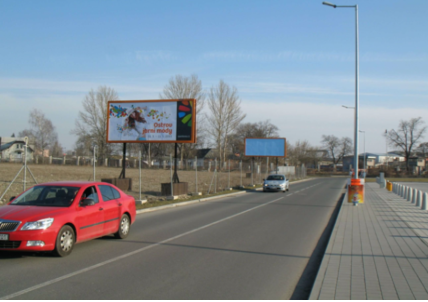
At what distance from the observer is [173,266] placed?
283 inches

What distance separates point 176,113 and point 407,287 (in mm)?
19491

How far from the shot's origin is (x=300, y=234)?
11.4m

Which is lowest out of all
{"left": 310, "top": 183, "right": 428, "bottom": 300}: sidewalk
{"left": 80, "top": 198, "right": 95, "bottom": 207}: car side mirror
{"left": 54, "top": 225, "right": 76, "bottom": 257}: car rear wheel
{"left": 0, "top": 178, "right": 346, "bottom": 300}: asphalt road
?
{"left": 0, "top": 178, "right": 346, "bottom": 300}: asphalt road

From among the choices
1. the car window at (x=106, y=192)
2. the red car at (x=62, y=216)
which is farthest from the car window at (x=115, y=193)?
the car window at (x=106, y=192)

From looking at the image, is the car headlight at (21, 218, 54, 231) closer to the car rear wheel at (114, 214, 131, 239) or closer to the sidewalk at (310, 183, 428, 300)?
the car rear wheel at (114, 214, 131, 239)

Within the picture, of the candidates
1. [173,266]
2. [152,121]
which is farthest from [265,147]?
[173,266]

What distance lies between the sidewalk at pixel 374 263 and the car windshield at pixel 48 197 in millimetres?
5304

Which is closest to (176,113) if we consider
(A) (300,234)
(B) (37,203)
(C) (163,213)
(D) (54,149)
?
(C) (163,213)

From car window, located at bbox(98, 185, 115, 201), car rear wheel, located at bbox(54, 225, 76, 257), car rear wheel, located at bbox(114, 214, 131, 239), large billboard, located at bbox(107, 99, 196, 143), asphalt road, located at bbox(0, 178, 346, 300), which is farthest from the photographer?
large billboard, located at bbox(107, 99, 196, 143)

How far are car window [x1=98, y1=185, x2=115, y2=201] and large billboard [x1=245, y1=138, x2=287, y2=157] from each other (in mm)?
43320

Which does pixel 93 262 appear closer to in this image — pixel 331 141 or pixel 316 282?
pixel 316 282

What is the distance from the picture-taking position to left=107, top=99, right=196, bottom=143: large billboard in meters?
23.8

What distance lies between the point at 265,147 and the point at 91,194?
45.1 metres

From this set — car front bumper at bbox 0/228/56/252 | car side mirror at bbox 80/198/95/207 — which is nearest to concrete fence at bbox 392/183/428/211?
car side mirror at bbox 80/198/95/207
